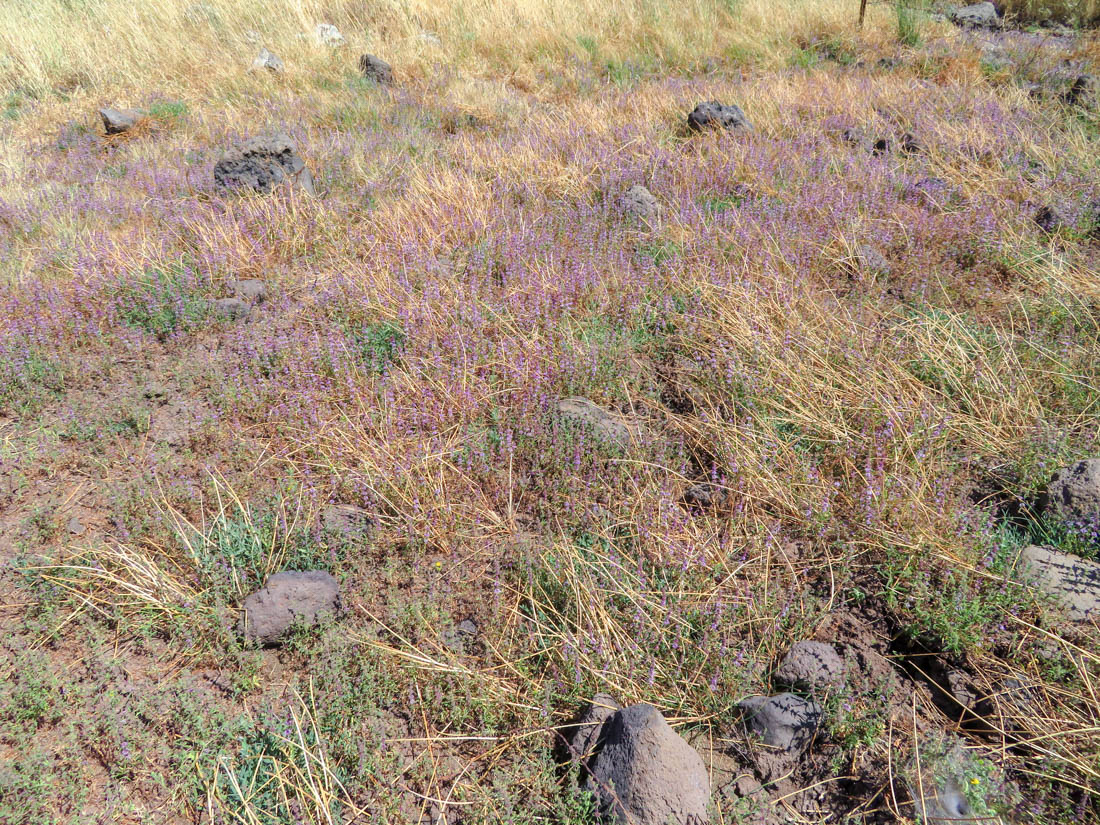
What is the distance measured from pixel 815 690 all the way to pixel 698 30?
12.2 m

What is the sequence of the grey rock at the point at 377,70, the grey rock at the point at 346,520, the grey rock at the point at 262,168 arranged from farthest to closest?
1. the grey rock at the point at 377,70
2. the grey rock at the point at 262,168
3. the grey rock at the point at 346,520

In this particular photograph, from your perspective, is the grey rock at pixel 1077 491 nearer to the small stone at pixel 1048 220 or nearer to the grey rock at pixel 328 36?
the small stone at pixel 1048 220

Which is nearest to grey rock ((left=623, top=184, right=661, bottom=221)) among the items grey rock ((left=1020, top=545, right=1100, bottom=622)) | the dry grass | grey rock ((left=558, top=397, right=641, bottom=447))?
grey rock ((left=558, top=397, right=641, bottom=447))

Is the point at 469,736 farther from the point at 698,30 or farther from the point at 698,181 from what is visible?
the point at 698,30

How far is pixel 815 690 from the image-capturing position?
241 centimetres

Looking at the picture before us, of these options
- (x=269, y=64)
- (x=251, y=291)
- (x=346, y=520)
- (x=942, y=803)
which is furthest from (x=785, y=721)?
(x=269, y=64)

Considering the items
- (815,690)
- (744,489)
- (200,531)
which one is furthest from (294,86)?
(815,690)

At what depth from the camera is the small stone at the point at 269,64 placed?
1072 cm

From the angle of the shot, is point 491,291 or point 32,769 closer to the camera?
point 32,769

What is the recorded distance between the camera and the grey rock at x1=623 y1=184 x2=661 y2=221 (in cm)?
577

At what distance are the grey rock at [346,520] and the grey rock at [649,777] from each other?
4.95ft

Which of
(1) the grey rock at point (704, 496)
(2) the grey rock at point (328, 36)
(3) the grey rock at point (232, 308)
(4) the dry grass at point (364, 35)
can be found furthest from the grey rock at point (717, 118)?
(2) the grey rock at point (328, 36)

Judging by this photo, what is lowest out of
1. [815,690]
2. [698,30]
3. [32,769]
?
[815,690]

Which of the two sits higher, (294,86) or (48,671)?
(294,86)
